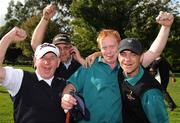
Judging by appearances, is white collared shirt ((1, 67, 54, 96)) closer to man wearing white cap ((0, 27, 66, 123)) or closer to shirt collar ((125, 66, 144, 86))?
man wearing white cap ((0, 27, 66, 123))

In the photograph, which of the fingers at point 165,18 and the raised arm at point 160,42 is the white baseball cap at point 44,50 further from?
the fingers at point 165,18

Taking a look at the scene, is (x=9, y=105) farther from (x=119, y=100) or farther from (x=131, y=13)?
(x=131, y=13)

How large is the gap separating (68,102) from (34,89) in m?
0.47

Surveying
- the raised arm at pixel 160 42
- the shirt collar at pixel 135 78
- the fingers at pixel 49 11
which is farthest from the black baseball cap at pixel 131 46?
the fingers at pixel 49 11

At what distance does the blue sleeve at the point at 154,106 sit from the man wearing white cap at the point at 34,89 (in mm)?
953

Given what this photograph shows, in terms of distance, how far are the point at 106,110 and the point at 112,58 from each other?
26.4 inches

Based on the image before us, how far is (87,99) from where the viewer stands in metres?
5.44

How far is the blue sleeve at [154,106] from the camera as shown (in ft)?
15.9

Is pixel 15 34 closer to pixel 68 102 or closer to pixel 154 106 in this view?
pixel 68 102

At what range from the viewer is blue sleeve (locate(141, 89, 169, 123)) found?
15.9ft

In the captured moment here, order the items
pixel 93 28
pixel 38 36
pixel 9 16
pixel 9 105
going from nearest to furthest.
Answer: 1. pixel 38 36
2. pixel 9 105
3. pixel 93 28
4. pixel 9 16

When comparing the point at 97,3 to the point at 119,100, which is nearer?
the point at 119,100

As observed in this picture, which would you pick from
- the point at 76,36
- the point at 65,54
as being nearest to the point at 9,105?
the point at 65,54

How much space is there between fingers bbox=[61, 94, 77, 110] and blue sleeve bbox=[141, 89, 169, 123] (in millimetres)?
778
